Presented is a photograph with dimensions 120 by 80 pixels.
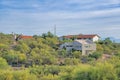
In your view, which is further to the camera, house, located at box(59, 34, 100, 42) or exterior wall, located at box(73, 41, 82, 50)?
house, located at box(59, 34, 100, 42)

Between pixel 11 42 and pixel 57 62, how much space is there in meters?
19.0

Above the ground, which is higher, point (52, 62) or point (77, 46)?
point (77, 46)

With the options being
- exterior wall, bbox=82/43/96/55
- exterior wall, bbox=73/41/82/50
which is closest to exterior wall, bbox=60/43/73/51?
exterior wall, bbox=73/41/82/50

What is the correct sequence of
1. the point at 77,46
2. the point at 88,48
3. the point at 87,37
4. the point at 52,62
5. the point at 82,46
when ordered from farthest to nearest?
the point at 87,37, the point at 77,46, the point at 88,48, the point at 82,46, the point at 52,62

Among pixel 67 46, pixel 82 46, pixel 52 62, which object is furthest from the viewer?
pixel 67 46

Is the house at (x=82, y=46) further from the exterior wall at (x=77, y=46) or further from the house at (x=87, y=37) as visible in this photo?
the house at (x=87, y=37)

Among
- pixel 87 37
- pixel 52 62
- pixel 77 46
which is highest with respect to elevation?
pixel 87 37

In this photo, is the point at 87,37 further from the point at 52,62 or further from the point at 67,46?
the point at 52,62

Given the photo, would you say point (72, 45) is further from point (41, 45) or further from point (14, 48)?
point (14, 48)

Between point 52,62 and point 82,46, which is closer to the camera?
point 52,62

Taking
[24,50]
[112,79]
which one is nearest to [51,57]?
[24,50]

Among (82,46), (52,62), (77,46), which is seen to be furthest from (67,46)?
(52,62)

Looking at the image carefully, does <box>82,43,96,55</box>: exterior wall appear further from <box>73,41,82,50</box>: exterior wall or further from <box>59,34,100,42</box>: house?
<box>59,34,100,42</box>: house

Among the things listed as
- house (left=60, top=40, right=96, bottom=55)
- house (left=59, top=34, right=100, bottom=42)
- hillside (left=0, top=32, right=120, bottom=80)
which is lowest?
hillside (left=0, top=32, right=120, bottom=80)
